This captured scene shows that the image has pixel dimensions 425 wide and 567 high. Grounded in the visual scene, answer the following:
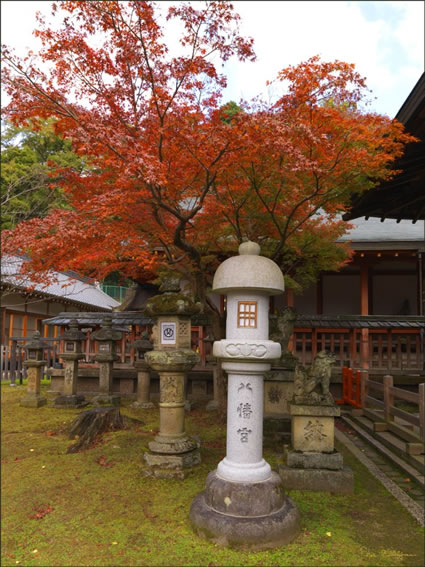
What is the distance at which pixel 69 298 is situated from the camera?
19281mm

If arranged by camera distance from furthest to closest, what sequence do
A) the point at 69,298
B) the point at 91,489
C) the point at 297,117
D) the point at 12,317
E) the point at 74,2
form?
the point at 69,298, the point at 12,317, the point at 297,117, the point at 74,2, the point at 91,489

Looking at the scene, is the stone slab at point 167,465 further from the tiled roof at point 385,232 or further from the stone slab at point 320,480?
the tiled roof at point 385,232

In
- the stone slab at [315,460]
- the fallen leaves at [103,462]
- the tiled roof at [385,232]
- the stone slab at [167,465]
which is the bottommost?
the fallen leaves at [103,462]

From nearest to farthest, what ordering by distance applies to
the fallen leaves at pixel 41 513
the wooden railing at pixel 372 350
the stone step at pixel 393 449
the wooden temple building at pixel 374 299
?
the fallen leaves at pixel 41 513 < the stone step at pixel 393 449 < the wooden temple building at pixel 374 299 < the wooden railing at pixel 372 350

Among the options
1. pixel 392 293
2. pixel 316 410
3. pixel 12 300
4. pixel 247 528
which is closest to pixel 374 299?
pixel 392 293

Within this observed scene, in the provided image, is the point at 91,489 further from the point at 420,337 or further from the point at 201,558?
the point at 420,337

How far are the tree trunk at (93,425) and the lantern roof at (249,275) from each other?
12.9 feet

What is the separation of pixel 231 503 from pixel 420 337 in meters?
8.96

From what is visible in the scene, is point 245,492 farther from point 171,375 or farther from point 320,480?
point 171,375

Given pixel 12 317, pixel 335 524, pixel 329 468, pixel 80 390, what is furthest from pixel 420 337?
pixel 12 317

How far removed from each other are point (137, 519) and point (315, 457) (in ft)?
7.63

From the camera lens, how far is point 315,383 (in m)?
5.08

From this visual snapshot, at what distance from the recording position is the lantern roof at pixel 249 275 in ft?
13.1

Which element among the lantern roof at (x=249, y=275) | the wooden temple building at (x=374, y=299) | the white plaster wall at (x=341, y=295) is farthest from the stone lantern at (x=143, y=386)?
the white plaster wall at (x=341, y=295)
